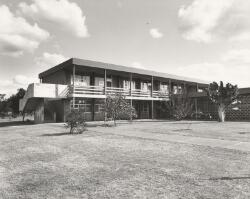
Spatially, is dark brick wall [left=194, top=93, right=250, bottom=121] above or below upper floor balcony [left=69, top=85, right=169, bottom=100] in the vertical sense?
below

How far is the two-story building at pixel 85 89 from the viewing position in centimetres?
2203

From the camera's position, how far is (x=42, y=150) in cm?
809

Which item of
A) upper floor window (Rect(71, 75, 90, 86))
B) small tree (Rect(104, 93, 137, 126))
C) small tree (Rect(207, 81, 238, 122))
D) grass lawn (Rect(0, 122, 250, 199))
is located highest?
upper floor window (Rect(71, 75, 90, 86))

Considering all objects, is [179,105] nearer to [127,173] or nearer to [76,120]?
[76,120]

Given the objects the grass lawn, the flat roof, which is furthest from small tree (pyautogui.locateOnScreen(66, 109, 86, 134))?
the flat roof

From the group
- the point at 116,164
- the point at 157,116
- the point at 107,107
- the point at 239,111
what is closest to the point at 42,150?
the point at 116,164

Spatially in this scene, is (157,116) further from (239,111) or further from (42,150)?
(42,150)

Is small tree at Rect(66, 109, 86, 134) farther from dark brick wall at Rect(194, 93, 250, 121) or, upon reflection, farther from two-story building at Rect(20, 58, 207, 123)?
dark brick wall at Rect(194, 93, 250, 121)

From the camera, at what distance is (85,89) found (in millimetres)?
23625

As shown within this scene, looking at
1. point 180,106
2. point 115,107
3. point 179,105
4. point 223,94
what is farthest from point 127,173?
point 179,105

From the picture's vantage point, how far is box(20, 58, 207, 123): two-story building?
72.3 feet

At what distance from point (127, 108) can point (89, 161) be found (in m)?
12.4

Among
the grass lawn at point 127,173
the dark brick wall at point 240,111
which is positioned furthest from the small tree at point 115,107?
the dark brick wall at point 240,111

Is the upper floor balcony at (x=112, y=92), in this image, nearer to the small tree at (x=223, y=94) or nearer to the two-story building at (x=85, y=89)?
the two-story building at (x=85, y=89)
